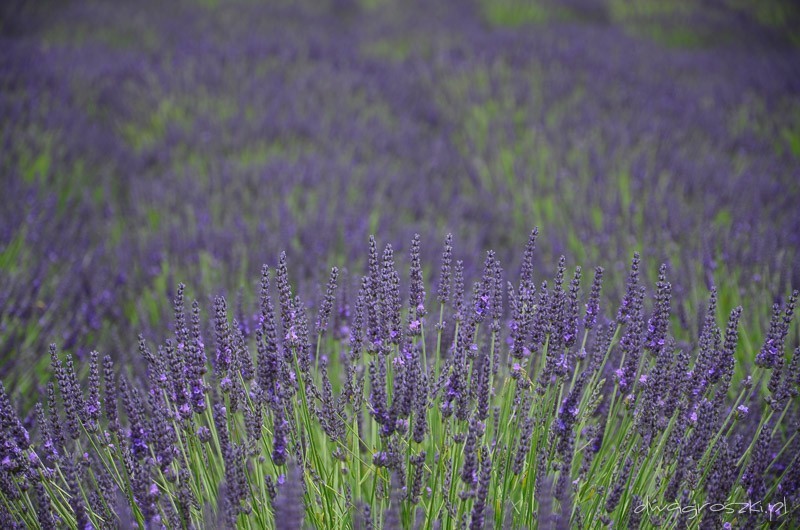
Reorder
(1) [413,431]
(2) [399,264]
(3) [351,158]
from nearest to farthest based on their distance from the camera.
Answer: (1) [413,431], (2) [399,264], (3) [351,158]

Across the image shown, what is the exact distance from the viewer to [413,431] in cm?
148

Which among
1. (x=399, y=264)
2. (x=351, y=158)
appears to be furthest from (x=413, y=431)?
(x=351, y=158)

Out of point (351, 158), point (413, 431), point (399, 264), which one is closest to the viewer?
point (413, 431)

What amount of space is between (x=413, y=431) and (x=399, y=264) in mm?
1918

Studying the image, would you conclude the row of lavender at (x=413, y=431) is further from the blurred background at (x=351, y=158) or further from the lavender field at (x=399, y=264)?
the blurred background at (x=351, y=158)

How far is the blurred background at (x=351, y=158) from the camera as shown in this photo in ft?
10.3

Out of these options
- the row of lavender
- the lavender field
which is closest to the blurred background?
the lavender field

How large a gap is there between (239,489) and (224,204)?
9.21 ft

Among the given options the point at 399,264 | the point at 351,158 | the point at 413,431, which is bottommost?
the point at 399,264

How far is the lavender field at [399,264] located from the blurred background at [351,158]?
0.03 metres

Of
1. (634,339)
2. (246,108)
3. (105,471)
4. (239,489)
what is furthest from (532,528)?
(246,108)

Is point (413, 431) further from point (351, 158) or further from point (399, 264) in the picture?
point (351, 158)

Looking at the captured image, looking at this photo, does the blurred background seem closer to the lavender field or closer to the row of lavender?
the lavender field

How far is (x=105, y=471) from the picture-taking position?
1702 millimetres
